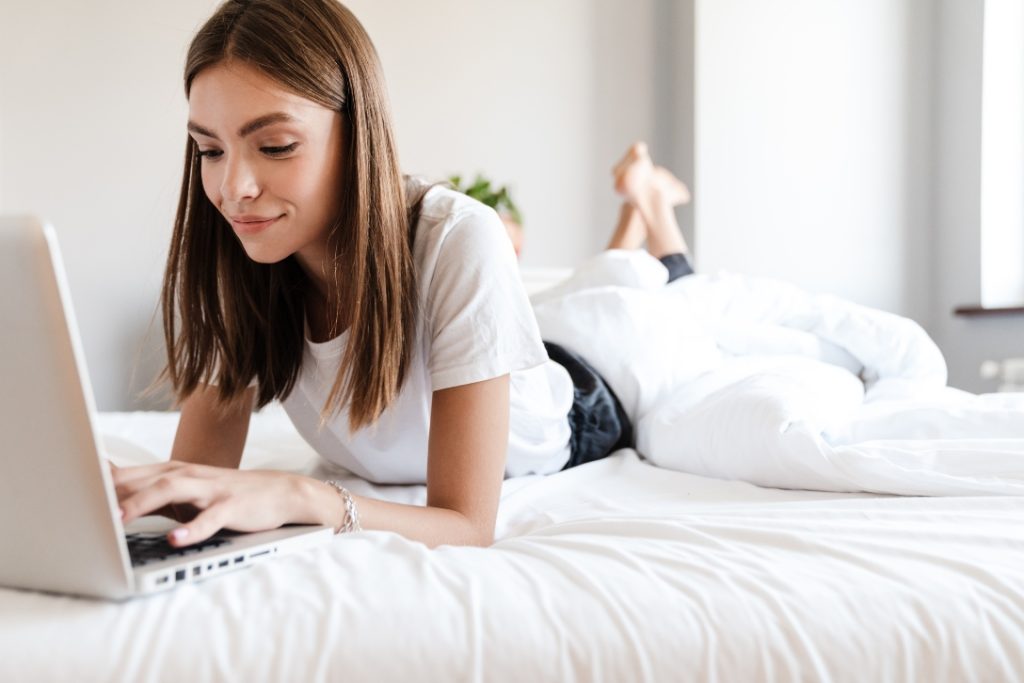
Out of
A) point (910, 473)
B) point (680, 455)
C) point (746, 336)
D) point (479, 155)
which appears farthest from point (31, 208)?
point (910, 473)

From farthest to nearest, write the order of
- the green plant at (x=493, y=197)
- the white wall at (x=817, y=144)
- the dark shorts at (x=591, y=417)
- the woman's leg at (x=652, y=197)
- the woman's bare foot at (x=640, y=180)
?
1. the white wall at (x=817, y=144)
2. the green plant at (x=493, y=197)
3. the woman's bare foot at (x=640, y=180)
4. the woman's leg at (x=652, y=197)
5. the dark shorts at (x=591, y=417)

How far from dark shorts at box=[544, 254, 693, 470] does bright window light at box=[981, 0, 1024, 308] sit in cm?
220

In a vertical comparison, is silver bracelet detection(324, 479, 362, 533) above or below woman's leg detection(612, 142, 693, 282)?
below

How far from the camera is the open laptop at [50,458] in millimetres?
519

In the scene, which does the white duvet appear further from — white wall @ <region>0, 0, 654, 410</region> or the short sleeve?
white wall @ <region>0, 0, 654, 410</region>

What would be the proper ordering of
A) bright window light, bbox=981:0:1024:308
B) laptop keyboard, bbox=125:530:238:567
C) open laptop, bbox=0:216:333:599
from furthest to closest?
bright window light, bbox=981:0:1024:308, laptop keyboard, bbox=125:530:238:567, open laptop, bbox=0:216:333:599

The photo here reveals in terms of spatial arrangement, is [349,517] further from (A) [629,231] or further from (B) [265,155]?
(A) [629,231]

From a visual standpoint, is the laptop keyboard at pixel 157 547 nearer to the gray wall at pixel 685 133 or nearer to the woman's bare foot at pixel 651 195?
the woman's bare foot at pixel 651 195

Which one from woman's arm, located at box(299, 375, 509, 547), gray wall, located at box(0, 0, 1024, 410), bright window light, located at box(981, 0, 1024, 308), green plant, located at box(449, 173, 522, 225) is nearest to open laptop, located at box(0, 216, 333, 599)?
woman's arm, located at box(299, 375, 509, 547)

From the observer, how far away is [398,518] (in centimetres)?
87

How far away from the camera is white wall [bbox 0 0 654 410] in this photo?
117 inches

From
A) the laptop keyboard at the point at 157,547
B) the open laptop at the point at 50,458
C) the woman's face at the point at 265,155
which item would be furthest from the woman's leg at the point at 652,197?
the open laptop at the point at 50,458

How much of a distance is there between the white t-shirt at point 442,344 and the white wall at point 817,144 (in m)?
2.36

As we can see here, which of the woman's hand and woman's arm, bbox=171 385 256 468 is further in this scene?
woman's arm, bbox=171 385 256 468
